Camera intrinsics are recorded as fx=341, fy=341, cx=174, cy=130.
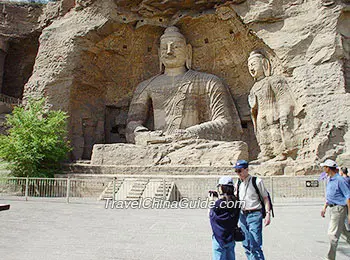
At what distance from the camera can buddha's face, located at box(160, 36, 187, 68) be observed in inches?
525

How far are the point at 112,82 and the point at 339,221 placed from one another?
41.9 feet

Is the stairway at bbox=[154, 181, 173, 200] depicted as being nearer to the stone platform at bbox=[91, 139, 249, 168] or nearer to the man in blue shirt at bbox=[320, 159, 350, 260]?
the stone platform at bbox=[91, 139, 249, 168]

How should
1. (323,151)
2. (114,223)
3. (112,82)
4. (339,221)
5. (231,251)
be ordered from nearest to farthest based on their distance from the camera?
(231,251) < (339,221) < (114,223) < (323,151) < (112,82)

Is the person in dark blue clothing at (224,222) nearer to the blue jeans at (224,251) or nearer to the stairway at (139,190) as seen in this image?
the blue jeans at (224,251)

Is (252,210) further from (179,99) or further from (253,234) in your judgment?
(179,99)

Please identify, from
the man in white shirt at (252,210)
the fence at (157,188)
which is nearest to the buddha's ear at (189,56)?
the fence at (157,188)

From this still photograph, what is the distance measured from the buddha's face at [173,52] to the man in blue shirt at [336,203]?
35.0 ft

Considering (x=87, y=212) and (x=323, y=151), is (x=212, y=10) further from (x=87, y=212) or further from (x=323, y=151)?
(x=87, y=212)

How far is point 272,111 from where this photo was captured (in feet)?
36.0

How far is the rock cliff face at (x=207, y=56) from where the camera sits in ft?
32.3

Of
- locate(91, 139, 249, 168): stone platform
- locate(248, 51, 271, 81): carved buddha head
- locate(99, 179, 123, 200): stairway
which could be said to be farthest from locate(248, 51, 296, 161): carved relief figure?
locate(99, 179, 123, 200): stairway

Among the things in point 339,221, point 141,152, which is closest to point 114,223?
point 339,221

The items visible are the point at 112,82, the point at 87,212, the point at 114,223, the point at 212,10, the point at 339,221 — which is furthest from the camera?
the point at 112,82

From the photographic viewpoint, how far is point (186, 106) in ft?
43.2
